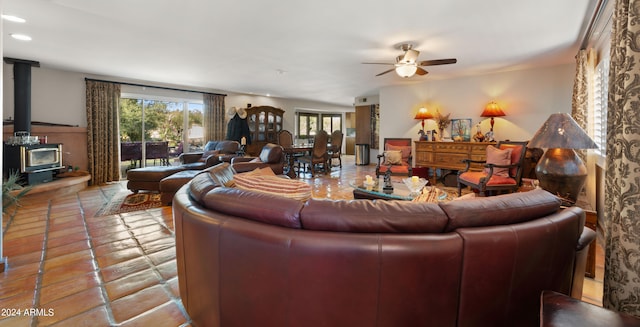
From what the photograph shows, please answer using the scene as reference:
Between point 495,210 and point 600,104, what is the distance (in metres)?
3.50

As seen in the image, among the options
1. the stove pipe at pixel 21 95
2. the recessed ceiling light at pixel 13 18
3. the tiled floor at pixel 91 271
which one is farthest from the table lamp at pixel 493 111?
the stove pipe at pixel 21 95

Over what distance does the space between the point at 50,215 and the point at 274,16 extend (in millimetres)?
3570

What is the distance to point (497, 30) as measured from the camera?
123 inches

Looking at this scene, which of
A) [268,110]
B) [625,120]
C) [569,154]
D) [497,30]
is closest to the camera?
[625,120]

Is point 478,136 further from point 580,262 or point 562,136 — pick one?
point 580,262

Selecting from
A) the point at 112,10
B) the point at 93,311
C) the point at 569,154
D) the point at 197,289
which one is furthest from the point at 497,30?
the point at 93,311

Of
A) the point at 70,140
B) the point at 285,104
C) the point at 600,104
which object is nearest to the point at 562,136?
the point at 600,104

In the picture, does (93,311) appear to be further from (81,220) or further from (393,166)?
(393,166)

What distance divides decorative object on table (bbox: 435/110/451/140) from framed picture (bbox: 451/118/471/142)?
0.12m

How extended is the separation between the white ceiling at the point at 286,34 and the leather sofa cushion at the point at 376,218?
2.16 metres

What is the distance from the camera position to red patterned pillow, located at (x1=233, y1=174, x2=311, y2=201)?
183cm

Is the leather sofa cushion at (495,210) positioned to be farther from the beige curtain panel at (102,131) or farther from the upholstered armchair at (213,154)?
the beige curtain panel at (102,131)

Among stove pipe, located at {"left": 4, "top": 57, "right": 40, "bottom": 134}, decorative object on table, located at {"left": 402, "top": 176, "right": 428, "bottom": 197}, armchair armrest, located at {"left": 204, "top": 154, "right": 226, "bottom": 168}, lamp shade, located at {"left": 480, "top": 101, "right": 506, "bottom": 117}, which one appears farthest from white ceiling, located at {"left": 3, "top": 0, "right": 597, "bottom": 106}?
decorative object on table, located at {"left": 402, "top": 176, "right": 428, "bottom": 197}

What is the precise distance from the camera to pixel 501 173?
12.9ft
